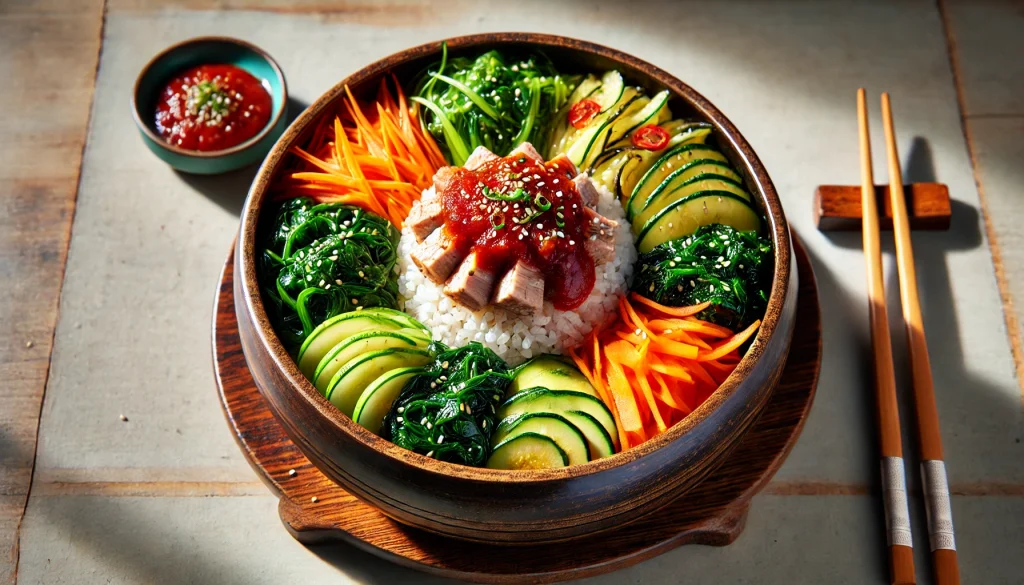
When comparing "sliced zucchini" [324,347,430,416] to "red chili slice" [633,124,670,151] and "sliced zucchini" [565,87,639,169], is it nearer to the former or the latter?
"sliced zucchini" [565,87,639,169]

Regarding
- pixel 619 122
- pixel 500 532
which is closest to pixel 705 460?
pixel 500 532

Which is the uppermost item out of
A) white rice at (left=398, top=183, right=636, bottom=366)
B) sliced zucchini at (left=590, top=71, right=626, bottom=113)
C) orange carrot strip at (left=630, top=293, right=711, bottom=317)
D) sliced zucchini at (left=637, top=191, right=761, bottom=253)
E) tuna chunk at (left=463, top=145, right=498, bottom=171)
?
sliced zucchini at (left=590, top=71, right=626, bottom=113)

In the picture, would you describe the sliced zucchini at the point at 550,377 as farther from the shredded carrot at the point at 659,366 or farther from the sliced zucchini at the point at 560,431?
the sliced zucchini at the point at 560,431

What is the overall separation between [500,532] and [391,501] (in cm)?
37

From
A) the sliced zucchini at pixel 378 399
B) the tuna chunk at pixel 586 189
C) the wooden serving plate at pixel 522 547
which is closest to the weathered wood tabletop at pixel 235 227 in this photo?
the wooden serving plate at pixel 522 547

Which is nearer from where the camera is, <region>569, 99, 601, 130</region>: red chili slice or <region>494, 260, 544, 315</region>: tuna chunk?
<region>494, 260, 544, 315</region>: tuna chunk

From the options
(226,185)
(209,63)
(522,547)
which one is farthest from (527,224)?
(209,63)

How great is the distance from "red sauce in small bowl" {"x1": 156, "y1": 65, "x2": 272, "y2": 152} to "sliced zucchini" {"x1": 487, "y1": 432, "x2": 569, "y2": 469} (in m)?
2.29

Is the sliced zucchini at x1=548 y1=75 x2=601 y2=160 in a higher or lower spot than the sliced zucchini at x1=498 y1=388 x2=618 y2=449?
higher

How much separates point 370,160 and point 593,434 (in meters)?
1.47

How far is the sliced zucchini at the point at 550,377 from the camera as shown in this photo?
3346 millimetres

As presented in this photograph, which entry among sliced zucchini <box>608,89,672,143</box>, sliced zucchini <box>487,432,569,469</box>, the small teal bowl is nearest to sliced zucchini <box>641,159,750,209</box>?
sliced zucchini <box>608,89,672,143</box>

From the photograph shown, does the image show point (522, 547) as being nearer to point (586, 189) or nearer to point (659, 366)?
point (659, 366)

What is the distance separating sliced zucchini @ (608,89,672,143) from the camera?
3873 millimetres
